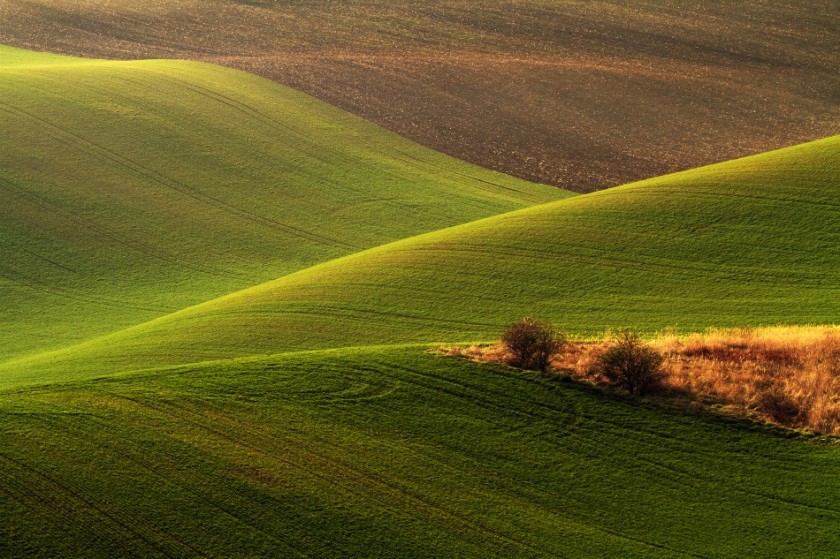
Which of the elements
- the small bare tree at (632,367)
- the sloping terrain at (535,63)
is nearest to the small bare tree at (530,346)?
the small bare tree at (632,367)

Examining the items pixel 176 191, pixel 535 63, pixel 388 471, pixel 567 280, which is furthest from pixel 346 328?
pixel 535 63

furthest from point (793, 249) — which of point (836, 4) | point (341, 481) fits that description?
point (836, 4)

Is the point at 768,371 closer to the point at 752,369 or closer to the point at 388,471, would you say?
the point at 752,369

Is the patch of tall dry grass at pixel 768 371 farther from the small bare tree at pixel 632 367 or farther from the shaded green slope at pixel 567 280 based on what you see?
the shaded green slope at pixel 567 280

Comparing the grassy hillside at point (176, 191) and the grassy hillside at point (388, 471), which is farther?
the grassy hillside at point (176, 191)

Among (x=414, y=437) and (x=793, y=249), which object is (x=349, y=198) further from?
(x=414, y=437)

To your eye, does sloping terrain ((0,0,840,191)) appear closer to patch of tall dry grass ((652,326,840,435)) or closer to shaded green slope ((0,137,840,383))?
shaded green slope ((0,137,840,383))

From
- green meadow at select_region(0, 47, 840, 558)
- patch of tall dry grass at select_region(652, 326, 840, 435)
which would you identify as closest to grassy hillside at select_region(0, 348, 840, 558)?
green meadow at select_region(0, 47, 840, 558)
